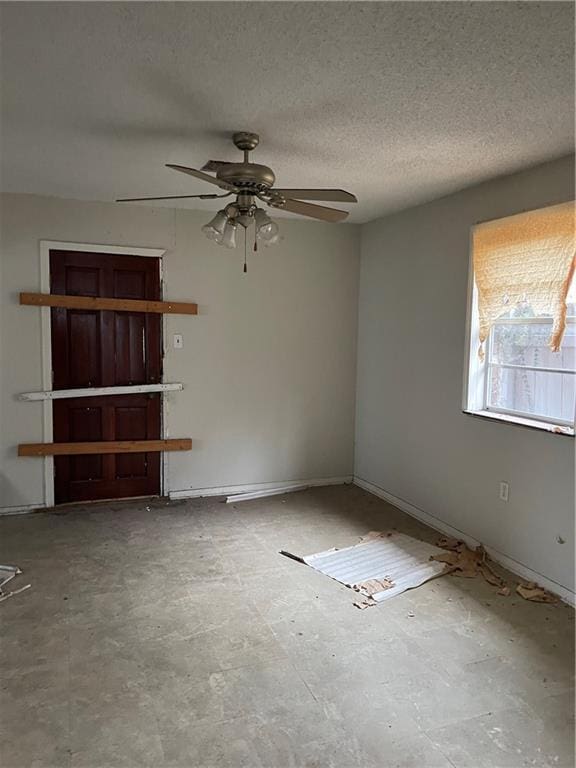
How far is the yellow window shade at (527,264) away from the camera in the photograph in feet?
9.39

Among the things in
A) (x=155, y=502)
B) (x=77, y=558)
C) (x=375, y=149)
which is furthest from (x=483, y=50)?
(x=155, y=502)

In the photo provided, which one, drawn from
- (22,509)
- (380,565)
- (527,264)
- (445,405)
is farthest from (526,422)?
(22,509)

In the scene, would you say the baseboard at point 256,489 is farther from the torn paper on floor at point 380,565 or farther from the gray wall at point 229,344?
the torn paper on floor at point 380,565

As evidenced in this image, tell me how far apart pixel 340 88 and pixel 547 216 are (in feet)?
4.88

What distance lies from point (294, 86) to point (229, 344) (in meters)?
2.65

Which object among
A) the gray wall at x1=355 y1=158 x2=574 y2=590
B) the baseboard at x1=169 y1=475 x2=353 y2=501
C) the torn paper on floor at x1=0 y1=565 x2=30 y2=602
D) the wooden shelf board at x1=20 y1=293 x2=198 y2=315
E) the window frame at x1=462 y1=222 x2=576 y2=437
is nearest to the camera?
the torn paper on floor at x1=0 y1=565 x2=30 y2=602

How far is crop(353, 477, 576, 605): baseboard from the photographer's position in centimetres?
290

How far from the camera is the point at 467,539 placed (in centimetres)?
359

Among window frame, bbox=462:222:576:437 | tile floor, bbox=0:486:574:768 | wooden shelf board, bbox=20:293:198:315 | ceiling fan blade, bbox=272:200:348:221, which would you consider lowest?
tile floor, bbox=0:486:574:768

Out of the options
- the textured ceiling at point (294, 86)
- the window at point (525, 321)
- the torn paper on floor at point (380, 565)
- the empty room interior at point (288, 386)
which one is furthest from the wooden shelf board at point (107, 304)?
the window at point (525, 321)

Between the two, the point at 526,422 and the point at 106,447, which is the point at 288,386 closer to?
the point at 106,447

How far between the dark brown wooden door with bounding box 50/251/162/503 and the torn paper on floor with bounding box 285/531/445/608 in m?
1.70

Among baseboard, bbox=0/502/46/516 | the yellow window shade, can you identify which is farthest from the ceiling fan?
baseboard, bbox=0/502/46/516

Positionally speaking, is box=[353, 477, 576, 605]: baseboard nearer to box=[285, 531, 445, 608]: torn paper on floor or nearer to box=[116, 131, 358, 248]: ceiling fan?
box=[285, 531, 445, 608]: torn paper on floor
